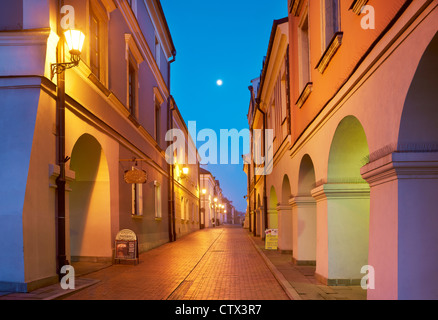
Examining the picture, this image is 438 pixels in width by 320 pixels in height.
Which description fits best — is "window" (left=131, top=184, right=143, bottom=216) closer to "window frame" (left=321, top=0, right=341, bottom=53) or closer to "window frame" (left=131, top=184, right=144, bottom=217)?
"window frame" (left=131, top=184, right=144, bottom=217)

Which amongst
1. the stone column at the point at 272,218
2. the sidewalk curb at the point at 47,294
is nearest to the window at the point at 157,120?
the stone column at the point at 272,218

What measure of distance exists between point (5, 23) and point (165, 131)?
15.6m

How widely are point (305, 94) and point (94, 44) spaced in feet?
19.9

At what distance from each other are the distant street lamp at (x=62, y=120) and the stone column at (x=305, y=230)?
20.8 feet

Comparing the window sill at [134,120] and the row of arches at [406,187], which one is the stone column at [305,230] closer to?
the row of arches at [406,187]

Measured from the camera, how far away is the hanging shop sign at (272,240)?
17344mm

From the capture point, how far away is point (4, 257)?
720 cm

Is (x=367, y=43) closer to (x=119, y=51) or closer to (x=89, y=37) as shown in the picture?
(x=89, y=37)

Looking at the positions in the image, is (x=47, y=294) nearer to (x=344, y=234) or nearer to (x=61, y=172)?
(x=61, y=172)

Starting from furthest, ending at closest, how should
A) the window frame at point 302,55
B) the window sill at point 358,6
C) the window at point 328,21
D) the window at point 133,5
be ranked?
the window at point 133,5
the window frame at point 302,55
the window at point 328,21
the window sill at point 358,6

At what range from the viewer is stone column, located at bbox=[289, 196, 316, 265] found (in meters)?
11.9

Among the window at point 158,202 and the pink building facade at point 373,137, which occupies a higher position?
the pink building facade at point 373,137

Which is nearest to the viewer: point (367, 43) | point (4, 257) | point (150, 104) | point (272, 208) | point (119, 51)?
point (367, 43)

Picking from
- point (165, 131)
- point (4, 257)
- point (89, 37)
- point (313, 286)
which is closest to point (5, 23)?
point (89, 37)
